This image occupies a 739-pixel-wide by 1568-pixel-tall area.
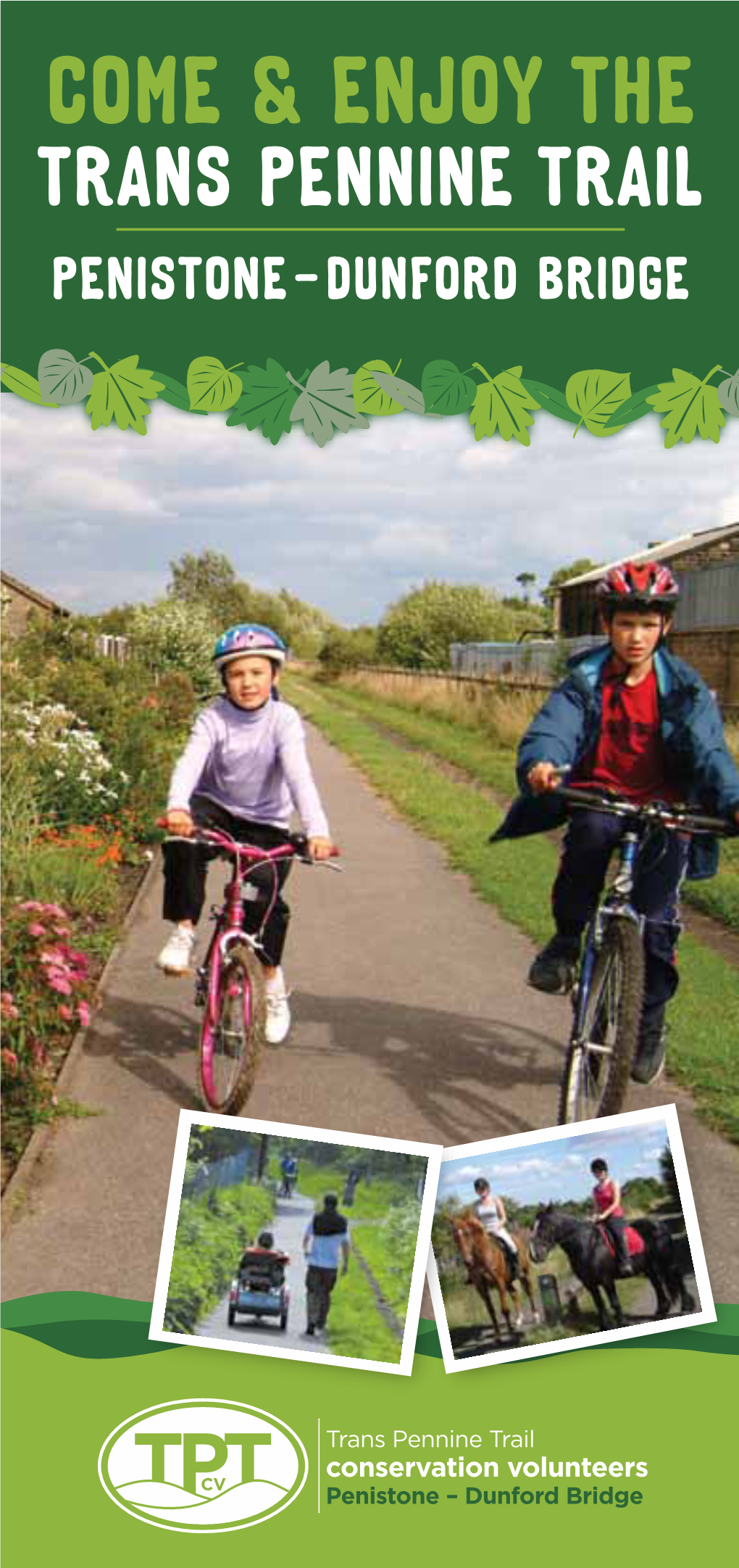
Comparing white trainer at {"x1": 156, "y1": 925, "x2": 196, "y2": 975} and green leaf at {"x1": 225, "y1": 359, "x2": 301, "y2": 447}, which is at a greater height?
green leaf at {"x1": 225, "y1": 359, "x2": 301, "y2": 447}

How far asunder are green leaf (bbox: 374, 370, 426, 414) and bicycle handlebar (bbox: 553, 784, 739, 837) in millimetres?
1314

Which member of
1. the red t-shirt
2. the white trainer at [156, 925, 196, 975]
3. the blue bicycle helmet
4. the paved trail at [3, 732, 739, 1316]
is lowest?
the paved trail at [3, 732, 739, 1316]

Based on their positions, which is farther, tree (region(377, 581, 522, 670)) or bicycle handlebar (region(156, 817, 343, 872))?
tree (region(377, 581, 522, 670))

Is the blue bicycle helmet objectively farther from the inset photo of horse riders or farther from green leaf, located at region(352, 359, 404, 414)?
the inset photo of horse riders

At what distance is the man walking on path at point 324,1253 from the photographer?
2.97m

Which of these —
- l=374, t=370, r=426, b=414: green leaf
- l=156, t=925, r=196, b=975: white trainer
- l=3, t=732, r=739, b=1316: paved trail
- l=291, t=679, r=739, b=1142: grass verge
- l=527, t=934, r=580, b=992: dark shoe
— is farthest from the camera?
l=291, t=679, r=739, b=1142: grass verge

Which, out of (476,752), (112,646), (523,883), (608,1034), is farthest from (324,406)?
(112,646)

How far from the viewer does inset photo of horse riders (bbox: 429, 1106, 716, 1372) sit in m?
2.98

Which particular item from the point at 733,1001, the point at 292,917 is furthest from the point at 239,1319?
the point at 292,917

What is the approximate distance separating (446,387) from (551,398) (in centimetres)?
32

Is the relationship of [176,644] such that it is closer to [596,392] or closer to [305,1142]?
[596,392]

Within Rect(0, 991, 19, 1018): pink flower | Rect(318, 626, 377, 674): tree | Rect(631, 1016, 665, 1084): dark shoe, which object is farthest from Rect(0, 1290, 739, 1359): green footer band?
Rect(318, 626, 377, 674): tree

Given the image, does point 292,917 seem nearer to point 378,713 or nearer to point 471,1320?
point 471,1320

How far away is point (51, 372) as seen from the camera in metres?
4.55
